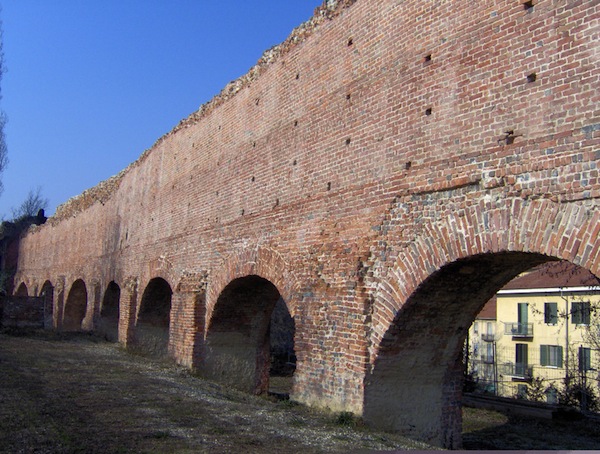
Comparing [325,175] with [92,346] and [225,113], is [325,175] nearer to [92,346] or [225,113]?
[225,113]

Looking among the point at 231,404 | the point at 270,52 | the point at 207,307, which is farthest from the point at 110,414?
the point at 270,52

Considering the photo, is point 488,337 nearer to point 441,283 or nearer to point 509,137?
point 441,283

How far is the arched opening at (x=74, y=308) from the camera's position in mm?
24734

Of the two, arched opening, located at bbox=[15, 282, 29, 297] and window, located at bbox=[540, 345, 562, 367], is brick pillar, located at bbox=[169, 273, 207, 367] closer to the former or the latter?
window, located at bbox=[540, 345, 562, 367]

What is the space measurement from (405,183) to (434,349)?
2015 millimetres

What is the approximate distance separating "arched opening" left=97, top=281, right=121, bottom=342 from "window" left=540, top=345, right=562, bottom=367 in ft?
56.5

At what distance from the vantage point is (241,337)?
11359 millimetres

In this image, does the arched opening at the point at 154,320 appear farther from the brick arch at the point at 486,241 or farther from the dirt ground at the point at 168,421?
the brick arch at the point at 486,241

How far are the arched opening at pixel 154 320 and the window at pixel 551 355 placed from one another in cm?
1667

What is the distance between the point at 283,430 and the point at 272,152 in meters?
4.79

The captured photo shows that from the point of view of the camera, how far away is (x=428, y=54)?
249 inches

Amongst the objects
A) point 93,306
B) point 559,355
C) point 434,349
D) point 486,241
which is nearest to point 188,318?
point 434,349

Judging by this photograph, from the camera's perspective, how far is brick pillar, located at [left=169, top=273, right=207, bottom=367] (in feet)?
36.9

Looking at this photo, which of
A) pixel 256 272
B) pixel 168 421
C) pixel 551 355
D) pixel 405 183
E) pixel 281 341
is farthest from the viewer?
pixel 551 355
